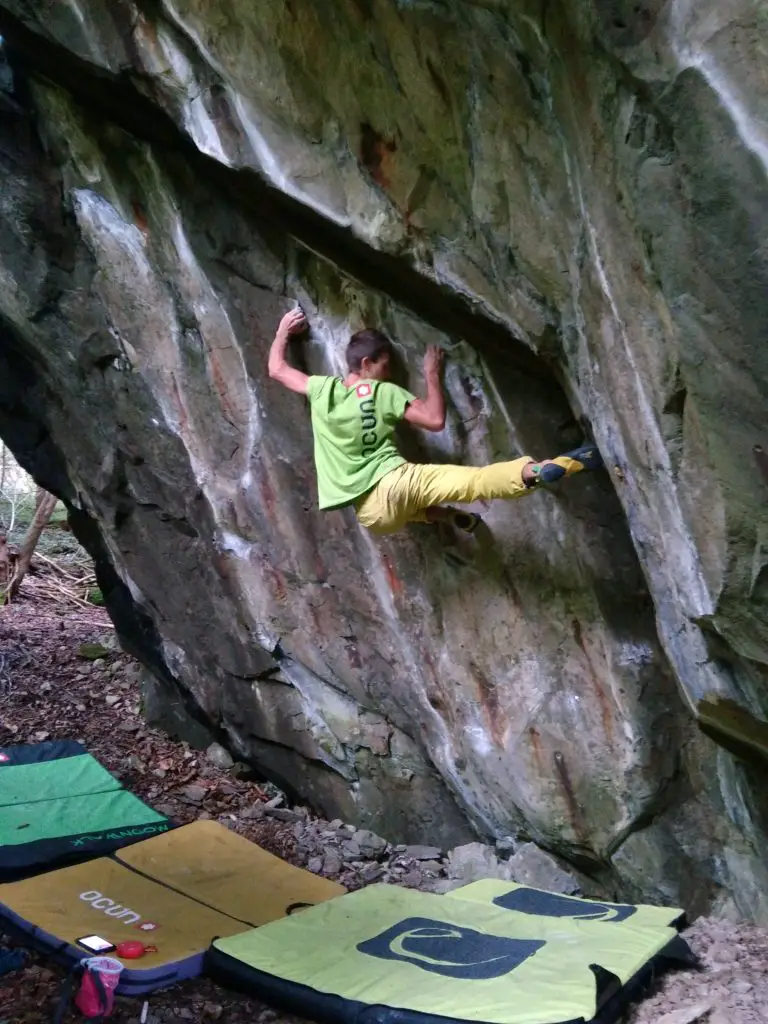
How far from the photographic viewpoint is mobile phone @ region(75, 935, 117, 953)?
3500 mm

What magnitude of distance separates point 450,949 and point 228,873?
157 cm

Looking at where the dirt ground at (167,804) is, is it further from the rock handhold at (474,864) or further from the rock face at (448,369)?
the rock face at (448,369)

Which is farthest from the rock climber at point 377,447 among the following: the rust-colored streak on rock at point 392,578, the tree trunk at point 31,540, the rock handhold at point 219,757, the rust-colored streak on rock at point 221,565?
the tree trunk at point 31,540

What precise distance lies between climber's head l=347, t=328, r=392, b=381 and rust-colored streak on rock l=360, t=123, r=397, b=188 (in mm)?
705

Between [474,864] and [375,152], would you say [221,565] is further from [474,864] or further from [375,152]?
[375,152]

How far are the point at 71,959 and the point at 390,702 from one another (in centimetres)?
203

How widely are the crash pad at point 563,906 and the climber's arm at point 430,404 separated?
7.21 ft

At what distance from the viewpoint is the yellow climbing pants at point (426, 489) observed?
3.31m

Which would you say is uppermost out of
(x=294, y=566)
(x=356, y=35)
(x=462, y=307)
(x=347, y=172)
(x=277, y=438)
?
(x=356, y=35)

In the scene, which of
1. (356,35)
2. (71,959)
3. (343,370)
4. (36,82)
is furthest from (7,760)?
(356,35)

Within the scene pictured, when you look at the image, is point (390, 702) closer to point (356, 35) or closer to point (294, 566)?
point (294, 566)

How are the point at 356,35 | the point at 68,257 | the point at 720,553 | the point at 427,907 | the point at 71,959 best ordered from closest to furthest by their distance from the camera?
the point at 720,553 → the point at 356,35 → the point at 71,959 → the point at 427,907 → the point at 68,257

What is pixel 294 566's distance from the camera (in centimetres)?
487

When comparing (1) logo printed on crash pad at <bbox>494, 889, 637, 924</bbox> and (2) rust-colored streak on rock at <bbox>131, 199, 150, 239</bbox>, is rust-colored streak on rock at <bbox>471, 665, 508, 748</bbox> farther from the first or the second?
(2) rust-colored streak on rock at <bbox>131, 199, 150, 239</bbox>
